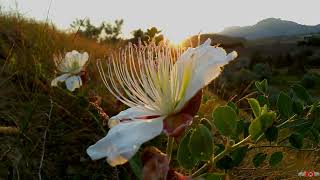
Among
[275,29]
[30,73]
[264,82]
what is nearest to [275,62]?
[30,73]

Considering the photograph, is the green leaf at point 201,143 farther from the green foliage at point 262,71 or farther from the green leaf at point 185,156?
the green foliage at point 262,71

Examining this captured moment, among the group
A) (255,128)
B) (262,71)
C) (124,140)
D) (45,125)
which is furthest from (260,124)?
(262,71)

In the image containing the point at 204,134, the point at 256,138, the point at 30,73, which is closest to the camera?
the point at 204,134

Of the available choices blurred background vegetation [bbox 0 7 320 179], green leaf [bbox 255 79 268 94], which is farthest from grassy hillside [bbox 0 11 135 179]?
green leaf [bbox 255 79 268 94]

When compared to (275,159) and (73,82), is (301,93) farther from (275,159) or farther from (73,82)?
(73,82)

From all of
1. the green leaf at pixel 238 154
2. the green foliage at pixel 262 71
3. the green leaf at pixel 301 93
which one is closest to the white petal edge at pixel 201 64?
the green leaf at pixel 238 154

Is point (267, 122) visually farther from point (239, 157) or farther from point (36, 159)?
point (36, 159)
